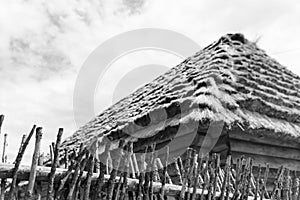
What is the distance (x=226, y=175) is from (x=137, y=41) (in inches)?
385

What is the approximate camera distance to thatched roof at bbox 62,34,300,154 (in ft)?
18.9

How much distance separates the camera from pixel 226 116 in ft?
18.2

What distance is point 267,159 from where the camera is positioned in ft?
21.9

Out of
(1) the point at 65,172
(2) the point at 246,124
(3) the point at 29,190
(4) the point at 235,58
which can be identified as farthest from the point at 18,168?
(4) the point at 235,58

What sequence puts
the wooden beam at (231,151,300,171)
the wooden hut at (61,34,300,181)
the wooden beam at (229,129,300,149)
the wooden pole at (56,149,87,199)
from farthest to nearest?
Result: the wooden beam at (231,151,300,171), the wooden beam at (229,129,300,149), the wooden hut at (61,34,300,181), the wooden pole at (56,149,87,199)

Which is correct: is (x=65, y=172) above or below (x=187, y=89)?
below

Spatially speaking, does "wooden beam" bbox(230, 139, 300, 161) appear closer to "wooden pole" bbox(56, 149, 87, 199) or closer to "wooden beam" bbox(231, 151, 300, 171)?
"wooden beam" bbox(231, 151, 300, 171)

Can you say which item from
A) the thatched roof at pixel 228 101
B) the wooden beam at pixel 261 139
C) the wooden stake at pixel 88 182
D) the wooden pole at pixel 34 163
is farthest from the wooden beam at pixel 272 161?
the wooden pole at pixel 34 163

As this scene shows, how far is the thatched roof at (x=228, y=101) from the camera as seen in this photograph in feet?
18.9

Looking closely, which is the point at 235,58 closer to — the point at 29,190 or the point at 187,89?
the point at 187,89

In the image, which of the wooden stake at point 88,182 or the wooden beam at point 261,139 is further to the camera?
the wooden beam at point 261,139

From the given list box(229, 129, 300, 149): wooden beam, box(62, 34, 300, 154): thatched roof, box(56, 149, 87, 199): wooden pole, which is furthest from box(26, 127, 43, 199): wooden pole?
box(229, 129, 300, 149): wooden beam

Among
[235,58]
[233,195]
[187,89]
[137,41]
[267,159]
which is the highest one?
[137,41]

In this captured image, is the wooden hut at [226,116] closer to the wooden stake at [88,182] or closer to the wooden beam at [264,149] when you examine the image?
the wooden beam at [264,149]
